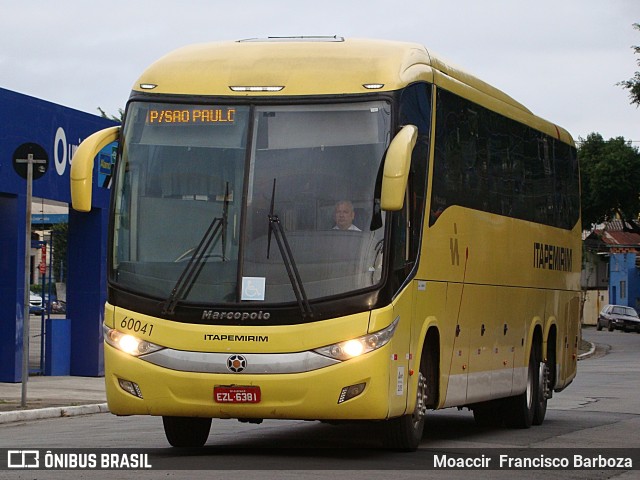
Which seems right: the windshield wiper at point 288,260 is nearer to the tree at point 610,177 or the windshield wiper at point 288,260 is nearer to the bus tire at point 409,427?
the bus tire at point 409,427

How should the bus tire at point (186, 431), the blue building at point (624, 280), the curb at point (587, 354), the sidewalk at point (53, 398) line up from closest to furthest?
the bus tire at point (186, 431) < the sidewalk at point (53, 398) < the curb at point (587, 354) < the blue building at point (624, 280)

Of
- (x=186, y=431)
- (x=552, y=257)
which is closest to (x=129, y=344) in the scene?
(x=186, y=431)

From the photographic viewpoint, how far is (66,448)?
535 inches

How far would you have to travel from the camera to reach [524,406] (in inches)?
715

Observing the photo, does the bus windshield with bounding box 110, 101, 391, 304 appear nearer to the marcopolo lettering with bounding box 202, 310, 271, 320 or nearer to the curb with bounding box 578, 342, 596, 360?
the marcopolo lettering with bounding box 202, 310, 271, 320

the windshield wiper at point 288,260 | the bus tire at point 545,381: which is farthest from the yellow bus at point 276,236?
the bus tire at point 545,381

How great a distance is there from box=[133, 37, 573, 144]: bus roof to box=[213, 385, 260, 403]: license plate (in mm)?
2549

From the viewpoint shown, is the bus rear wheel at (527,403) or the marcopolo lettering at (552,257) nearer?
the bus rear wheel at (527,403)

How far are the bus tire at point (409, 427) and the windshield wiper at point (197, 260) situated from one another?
2300mm

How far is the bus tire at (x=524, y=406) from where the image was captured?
18.1m

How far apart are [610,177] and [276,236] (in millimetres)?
63744

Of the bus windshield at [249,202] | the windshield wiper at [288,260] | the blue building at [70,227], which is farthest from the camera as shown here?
the blue building at [70,227]

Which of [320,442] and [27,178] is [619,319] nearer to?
[27,178]

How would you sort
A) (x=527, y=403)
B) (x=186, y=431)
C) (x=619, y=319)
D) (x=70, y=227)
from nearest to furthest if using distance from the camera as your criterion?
(x=186, y=431) < (x=527, y=403) < (x=70, y=227) < (x=619, y=319)
